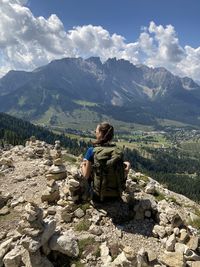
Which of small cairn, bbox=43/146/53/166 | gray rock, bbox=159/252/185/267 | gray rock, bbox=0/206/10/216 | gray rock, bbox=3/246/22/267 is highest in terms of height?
small cairn, bbox=43/146/53/166

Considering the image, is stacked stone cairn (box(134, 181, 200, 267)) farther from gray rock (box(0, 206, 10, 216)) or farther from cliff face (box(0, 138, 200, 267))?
gray rock (box(0, 206, 10, 216))

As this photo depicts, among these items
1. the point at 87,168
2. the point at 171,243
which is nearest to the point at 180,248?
the point at 171,243

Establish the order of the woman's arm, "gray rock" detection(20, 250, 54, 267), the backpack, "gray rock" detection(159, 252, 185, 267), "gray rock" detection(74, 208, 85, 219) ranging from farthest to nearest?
the woman's arm → "gray rock" detection(74, 208, 85, 219) → the backpack → "gray rock" detection(159, 252, 185, 267) → "gray rock" detection(20, 250, 54, 267)

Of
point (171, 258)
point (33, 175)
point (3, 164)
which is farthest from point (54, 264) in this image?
point (3, 164)

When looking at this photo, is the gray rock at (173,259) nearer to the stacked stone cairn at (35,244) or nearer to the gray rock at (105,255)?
the gray rock at (105,255)

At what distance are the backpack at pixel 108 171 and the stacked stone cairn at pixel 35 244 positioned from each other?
339 centimetres

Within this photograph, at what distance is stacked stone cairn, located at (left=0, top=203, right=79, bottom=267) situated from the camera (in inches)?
467

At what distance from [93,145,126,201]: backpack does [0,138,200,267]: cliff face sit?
1.11 m

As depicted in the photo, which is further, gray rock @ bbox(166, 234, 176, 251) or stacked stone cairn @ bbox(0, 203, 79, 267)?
gray rock @ bbox(166, 234, 176, 251)

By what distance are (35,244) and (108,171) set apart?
5.06 metres

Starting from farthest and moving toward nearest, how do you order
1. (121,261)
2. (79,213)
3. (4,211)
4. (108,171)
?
1. (4,211)
2. (79,213)
3. (108,171)
4. (121,261)

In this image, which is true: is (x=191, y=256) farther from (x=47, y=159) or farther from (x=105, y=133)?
(x=47, y=159)

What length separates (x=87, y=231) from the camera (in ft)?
48.2

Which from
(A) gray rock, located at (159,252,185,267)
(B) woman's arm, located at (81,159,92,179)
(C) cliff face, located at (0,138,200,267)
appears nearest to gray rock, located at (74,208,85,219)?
(C) cliff face, located at (0,138,200,267)
